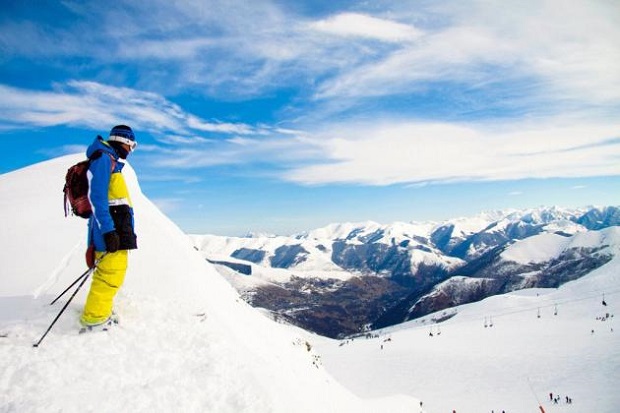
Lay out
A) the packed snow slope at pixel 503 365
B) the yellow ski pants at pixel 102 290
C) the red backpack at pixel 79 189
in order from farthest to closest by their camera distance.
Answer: the packed snow slope at pixel 503 365, the red backpack at pixel 79 189, the yellow ski pants at pixel 102 290

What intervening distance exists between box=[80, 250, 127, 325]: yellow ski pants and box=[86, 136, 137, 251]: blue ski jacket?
35 cm

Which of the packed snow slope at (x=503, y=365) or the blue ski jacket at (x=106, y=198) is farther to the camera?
the packed snow slope at (x=503, y=365)

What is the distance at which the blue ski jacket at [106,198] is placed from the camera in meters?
8.58

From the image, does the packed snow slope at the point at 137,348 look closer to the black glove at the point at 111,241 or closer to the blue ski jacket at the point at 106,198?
the black glove at the point at 111,241

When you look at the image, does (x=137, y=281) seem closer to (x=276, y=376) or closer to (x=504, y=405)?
(x=276, y=376)

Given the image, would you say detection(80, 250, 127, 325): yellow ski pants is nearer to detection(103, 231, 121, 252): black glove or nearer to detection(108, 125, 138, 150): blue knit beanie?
detection(103, 231, 121, 252): black glove

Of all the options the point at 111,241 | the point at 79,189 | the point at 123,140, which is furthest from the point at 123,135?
the point at 111,241

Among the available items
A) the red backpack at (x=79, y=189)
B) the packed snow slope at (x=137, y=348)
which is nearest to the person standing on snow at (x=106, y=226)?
the red backpack at (x=79, y=189)

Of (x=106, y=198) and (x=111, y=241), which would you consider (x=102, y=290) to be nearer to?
(x=111, y=241)

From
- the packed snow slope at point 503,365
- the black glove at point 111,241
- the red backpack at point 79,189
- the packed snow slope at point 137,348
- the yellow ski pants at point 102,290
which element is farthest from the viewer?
the packed snow slope at point 503,365

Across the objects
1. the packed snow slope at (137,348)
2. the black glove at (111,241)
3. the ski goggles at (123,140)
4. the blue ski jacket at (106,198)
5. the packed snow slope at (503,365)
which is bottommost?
the packed snow slope at (503,365)

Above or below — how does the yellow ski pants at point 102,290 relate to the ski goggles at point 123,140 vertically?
below

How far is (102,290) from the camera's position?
8773 millimetres

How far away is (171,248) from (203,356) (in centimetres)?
800
